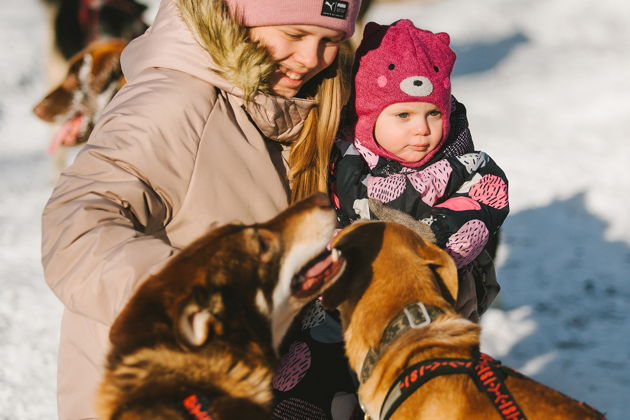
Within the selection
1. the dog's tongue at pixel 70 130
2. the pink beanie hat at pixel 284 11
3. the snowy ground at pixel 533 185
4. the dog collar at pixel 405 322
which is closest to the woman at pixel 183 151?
the pink beanie hat at pixel 284 11

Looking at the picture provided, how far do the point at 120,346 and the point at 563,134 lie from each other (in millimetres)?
8456

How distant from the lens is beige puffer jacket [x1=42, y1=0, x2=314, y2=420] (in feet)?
6.57

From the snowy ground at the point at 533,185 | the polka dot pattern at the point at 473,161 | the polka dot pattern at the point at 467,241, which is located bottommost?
the snowy ground at the point at 533,185

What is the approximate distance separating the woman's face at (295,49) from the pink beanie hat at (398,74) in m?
0.46

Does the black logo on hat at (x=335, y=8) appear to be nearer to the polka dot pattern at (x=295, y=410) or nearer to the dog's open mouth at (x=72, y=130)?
the polka dot pattern at (x=295, y=410)

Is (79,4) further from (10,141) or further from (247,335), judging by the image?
(247,335)

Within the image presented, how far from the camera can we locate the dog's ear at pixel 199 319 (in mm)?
1897

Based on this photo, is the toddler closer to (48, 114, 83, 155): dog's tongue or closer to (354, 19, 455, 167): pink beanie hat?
(354, 19, 455, 167): pink beanie hat

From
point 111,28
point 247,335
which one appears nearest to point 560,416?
point 247,335

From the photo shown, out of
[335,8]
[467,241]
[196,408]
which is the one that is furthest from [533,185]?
[196,408]

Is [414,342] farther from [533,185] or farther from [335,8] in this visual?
[533,185]

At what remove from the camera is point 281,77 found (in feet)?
9.28

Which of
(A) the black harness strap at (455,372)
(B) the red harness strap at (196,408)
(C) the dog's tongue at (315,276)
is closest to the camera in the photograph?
(B) the red harness strap at (196,408)

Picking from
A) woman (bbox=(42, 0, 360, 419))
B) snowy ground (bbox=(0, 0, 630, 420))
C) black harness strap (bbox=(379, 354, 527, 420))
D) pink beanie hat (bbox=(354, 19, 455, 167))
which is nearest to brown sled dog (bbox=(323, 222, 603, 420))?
black harness strap (bbox=(379, 354, 527, 420))
